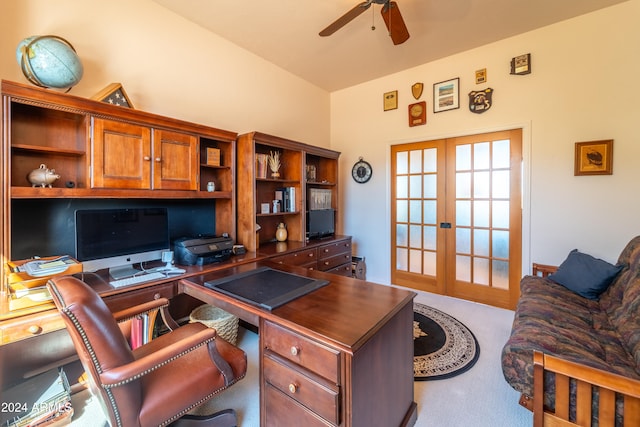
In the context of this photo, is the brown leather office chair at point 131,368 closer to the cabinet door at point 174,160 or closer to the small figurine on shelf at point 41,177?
the small figurine on shelf at point 41,177

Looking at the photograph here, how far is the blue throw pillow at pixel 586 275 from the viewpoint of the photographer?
215 centimetres

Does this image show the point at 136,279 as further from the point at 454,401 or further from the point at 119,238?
the point at 454,401

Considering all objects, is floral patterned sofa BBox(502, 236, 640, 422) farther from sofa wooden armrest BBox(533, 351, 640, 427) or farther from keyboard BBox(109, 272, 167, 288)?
keyboard BBox(109, 272, 167, 288)

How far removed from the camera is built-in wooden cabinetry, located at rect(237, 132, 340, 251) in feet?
8.65

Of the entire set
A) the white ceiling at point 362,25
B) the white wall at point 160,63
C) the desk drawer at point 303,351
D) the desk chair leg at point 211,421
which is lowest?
the desk chair leg at point 211,421

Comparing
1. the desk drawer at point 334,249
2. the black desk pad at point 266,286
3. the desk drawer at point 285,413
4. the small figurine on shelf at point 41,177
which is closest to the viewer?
the desk drawer at point 285,413

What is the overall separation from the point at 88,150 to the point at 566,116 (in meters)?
4.16

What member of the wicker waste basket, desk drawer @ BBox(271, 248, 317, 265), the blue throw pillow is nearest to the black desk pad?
the wicker waste basket

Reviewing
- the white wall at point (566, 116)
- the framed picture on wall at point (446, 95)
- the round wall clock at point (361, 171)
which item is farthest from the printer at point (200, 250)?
the framed picture on wall at point (446, 95)

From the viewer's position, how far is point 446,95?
3.41m

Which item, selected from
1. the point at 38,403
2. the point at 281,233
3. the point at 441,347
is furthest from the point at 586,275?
the point at 38,403

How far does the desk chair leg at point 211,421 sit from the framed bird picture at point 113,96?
2.04 metres

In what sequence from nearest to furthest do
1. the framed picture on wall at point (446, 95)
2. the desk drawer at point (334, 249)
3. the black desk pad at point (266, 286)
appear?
the black desk pad at point (266, 286), the desk drawer at point (334, 249), the framed picture on wall at point (446, 95)

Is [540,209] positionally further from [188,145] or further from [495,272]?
[188,145]
